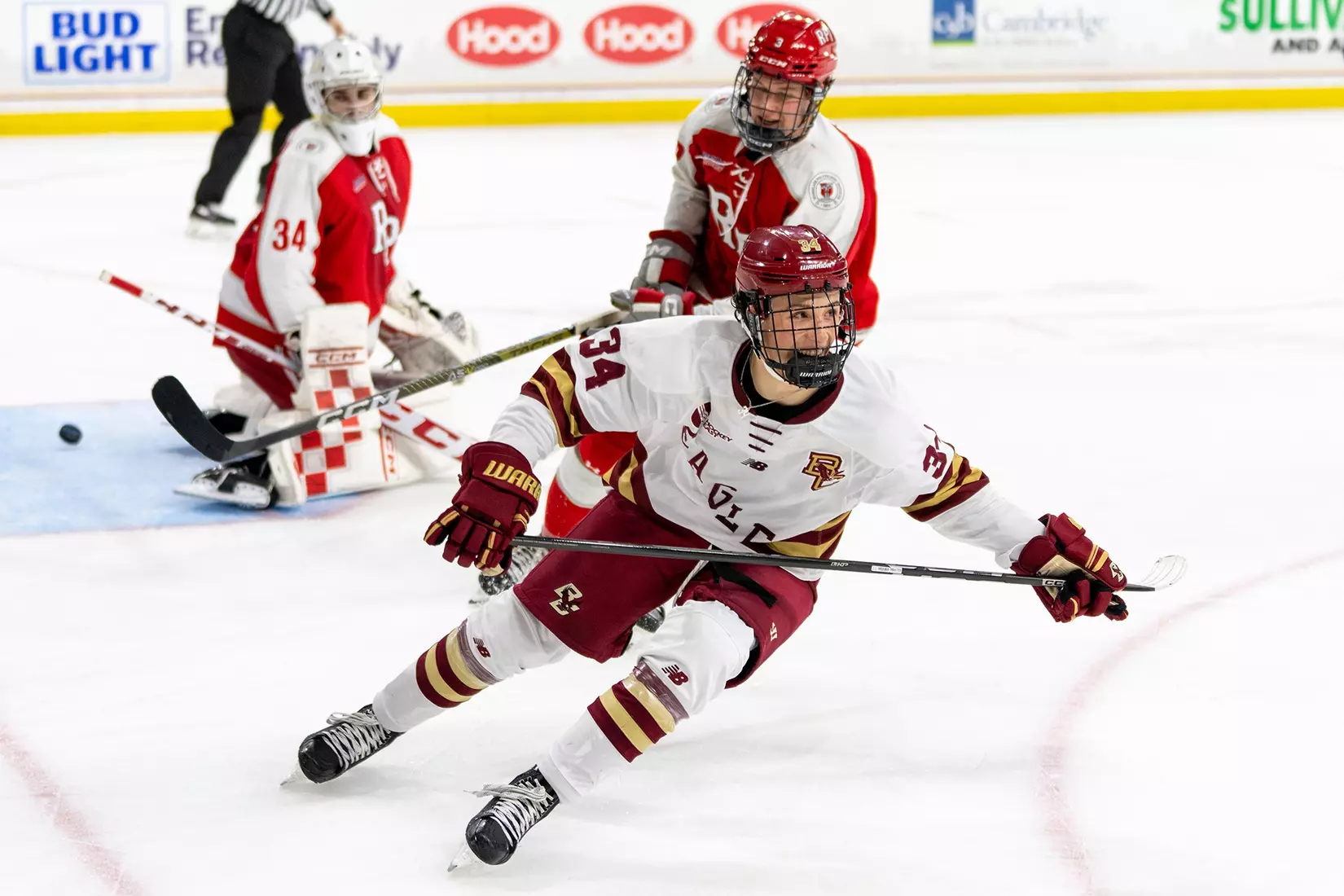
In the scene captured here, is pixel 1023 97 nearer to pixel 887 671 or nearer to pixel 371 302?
pixel 371 302

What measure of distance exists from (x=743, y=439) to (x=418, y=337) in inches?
79.3

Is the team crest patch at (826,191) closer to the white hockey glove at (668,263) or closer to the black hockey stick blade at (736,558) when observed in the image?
the white hockey glove at (668,263)

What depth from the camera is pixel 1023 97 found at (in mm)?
10102

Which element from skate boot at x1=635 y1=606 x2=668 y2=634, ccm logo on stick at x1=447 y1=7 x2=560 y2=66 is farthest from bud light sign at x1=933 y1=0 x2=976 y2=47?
skate boot at x1=635 y1=606 x2=668 y2=634

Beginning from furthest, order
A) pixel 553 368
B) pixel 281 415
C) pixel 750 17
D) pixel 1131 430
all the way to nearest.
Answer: pixel 750 17
pixel 1131 430
pixel 281 415
pixel 553 368

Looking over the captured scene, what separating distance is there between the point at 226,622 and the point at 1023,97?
26.5ft

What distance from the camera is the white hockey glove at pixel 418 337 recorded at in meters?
4.05

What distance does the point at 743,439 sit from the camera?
7.28 ft

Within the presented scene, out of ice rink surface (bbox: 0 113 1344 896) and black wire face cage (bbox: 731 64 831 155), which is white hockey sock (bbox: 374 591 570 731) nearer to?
ice rink surface (bbox: 0 113 1344 896)

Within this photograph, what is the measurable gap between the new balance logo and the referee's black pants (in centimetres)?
510

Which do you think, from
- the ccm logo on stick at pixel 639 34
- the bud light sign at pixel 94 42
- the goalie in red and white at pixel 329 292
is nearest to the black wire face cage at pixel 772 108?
the goalie in red and white at pixel 329 292

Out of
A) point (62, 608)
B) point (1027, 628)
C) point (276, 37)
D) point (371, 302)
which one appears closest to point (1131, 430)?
point (1027, 628)

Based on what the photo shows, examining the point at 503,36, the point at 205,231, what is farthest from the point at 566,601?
the point at 503,36

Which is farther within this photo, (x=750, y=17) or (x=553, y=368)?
(x=750, y=17)
